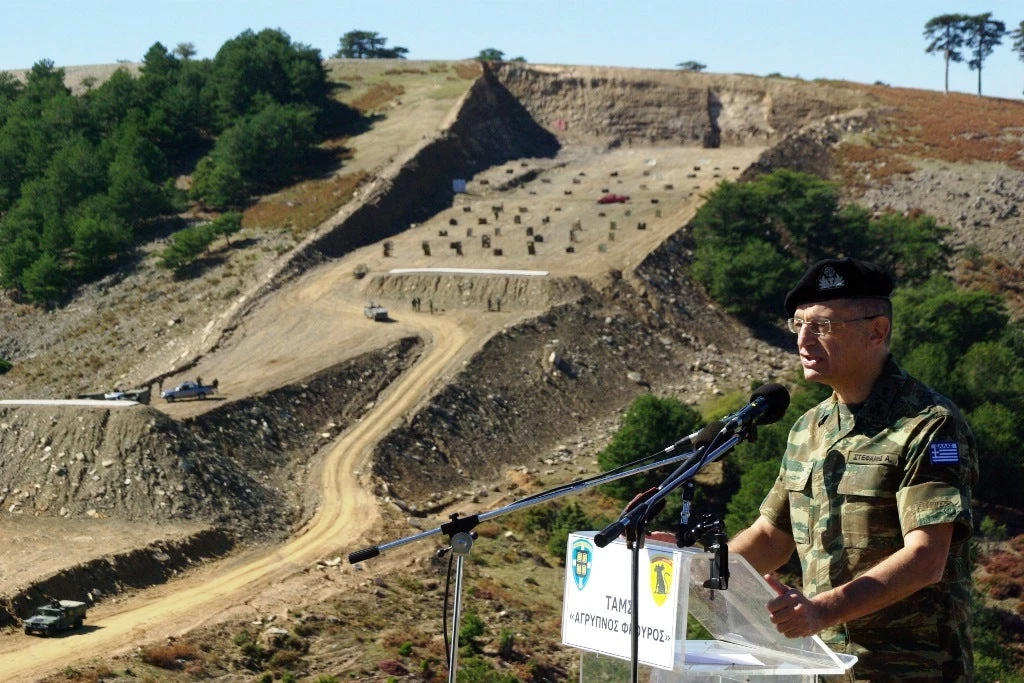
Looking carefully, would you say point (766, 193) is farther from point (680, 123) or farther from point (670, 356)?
point (680, 123)

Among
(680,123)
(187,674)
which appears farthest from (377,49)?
(187,674)

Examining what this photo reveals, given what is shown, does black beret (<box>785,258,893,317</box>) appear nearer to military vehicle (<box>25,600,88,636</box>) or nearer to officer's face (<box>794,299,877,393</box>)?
Result: officer's face (<box>794,299,877,393</box>)

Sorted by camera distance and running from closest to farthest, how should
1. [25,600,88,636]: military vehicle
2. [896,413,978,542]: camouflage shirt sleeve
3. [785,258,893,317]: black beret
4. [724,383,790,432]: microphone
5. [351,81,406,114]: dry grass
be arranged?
1. [896,413,978,542]: camouflage shirt sleeve
2. [724,383,790,432]: microphone
3. [785,258,893,317]: black beret
4. [25,600,88,636]: military vehicle
5. [351,81,406,114]: dry grass

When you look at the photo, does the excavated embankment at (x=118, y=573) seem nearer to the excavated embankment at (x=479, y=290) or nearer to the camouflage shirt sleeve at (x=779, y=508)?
the excavated embankment at (x=479, y=290)

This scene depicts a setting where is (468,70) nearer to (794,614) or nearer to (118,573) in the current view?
(118,573)

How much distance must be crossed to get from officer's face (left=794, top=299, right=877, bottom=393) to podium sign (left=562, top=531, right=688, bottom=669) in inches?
56.9

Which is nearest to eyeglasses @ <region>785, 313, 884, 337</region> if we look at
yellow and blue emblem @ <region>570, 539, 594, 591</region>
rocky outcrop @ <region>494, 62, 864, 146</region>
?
yellow and blue emblem @ <region>570, 539, 594, 591</region>

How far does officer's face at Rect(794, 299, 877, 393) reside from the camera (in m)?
6.68

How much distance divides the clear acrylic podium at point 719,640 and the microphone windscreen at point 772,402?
934mm

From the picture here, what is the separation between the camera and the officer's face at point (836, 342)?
6684 mm

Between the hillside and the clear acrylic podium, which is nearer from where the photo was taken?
the clear acrylic podium

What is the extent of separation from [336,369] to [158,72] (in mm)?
57482

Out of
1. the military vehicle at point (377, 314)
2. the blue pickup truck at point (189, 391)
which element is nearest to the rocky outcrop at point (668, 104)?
the military vehicle at point (377, 314)

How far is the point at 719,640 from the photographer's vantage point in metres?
6.31
